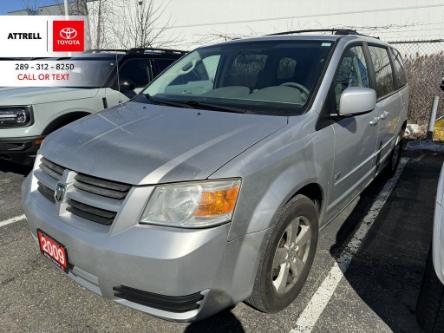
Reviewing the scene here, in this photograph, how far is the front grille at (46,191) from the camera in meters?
2.32

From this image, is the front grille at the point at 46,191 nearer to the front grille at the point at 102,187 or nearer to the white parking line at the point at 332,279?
the front grille at the point at 102,187

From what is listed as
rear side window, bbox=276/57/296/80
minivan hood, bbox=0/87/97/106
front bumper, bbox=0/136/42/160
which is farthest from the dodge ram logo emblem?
minivan hood, bbox=0/87/97/106

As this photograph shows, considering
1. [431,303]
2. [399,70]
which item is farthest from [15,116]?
[399,70]

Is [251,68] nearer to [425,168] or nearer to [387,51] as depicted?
[387,51]

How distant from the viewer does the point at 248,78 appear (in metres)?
3.10

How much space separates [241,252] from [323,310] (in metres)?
0.98

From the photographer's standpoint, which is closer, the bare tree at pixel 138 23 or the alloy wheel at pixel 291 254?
the alloy wheel at pixel 291 254

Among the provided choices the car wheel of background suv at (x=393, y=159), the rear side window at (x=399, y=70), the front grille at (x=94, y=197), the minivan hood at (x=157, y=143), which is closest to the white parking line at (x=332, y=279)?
the car wheel of background suv at (x=393, y=159)

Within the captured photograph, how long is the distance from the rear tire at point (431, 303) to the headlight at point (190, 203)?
1.21 meters

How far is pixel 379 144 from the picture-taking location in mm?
3836

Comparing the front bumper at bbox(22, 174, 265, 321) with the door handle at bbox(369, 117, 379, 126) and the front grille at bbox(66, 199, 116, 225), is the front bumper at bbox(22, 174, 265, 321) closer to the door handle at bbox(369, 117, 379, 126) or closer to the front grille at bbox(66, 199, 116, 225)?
the front grille at bbox(66, 199, 116, 225)

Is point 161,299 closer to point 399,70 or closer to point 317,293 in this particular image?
point 317,293

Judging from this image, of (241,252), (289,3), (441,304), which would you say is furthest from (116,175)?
(289,3)

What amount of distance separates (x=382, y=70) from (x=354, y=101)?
1698 mm
